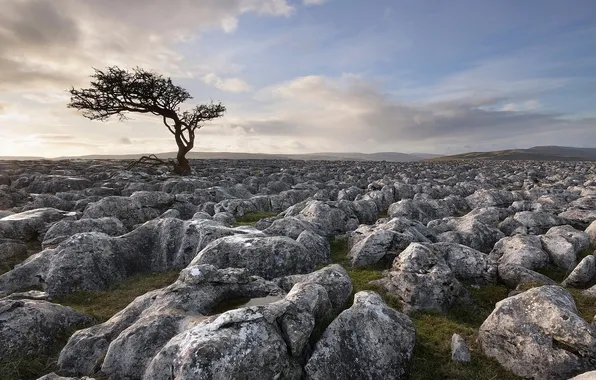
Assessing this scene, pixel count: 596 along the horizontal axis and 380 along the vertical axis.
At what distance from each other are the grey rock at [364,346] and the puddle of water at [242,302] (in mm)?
2659

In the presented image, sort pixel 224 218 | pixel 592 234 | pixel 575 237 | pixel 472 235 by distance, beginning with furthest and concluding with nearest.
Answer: pixel 224 218 → pixel 472 235 → pixel 592 234 → pixel 575 237

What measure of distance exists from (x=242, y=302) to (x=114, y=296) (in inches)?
287

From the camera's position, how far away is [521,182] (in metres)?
55.6

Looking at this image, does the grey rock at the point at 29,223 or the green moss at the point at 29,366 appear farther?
the grey rock at the point at 29,223

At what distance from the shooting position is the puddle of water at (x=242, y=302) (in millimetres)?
12099

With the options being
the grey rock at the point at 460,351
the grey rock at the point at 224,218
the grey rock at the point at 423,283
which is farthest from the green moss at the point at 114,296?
the grey rock at the point at 460,351

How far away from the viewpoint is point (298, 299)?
10641mm

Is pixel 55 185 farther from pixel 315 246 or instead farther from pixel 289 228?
pixel 315 246

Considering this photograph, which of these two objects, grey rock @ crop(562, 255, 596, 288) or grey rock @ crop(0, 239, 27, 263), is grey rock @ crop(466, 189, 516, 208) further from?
grey rock @ crop(0, 239, 27, 263)

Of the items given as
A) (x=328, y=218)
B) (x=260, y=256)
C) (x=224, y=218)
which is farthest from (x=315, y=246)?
(x=224, y=218)

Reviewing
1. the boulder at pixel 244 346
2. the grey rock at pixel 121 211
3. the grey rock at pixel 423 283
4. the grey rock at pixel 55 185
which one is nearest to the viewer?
the boulder at pixel 244 346

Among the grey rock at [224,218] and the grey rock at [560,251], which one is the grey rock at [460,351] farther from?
the grey rock at [224,218]

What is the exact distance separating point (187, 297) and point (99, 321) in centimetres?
447

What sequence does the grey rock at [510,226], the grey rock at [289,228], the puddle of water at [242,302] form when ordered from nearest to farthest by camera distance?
1. the puddle of water at [242,302]
2. the grey rock at [289,228]
3. the grey rock at [510,226]
